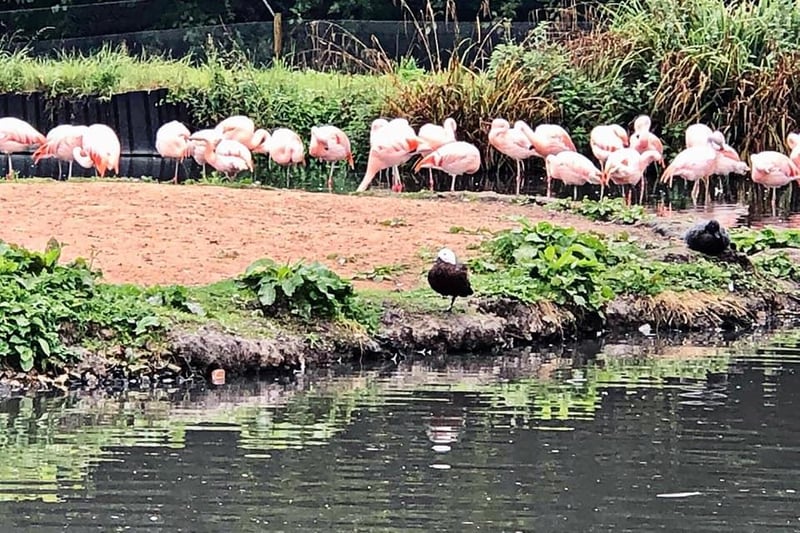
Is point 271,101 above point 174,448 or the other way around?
above

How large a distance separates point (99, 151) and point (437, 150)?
120 inches

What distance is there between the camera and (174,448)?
600 centimetres

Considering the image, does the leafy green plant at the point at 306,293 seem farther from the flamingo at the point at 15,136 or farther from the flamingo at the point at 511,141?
the flamingo at the point at 15,136

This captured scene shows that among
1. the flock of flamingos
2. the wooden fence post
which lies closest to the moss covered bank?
the flock of flamingos

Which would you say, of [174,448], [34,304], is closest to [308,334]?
[34,304]

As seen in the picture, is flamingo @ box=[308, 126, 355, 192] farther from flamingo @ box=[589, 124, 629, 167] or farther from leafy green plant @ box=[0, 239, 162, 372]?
leafy green plant @ box=[0, 239, 162, 372]

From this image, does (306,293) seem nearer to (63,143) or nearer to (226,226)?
(226,226)

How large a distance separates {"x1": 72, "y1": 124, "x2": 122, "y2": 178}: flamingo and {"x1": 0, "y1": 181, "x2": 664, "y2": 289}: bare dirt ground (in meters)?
1.05

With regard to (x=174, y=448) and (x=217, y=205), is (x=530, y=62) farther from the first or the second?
(x=174, y=448)

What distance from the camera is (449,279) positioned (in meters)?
8.24

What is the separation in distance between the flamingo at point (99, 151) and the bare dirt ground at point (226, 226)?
3.45ft

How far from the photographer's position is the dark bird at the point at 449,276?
27.0ft

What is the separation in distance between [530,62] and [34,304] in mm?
11110

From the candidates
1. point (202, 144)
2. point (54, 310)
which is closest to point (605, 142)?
point (202, 144)
